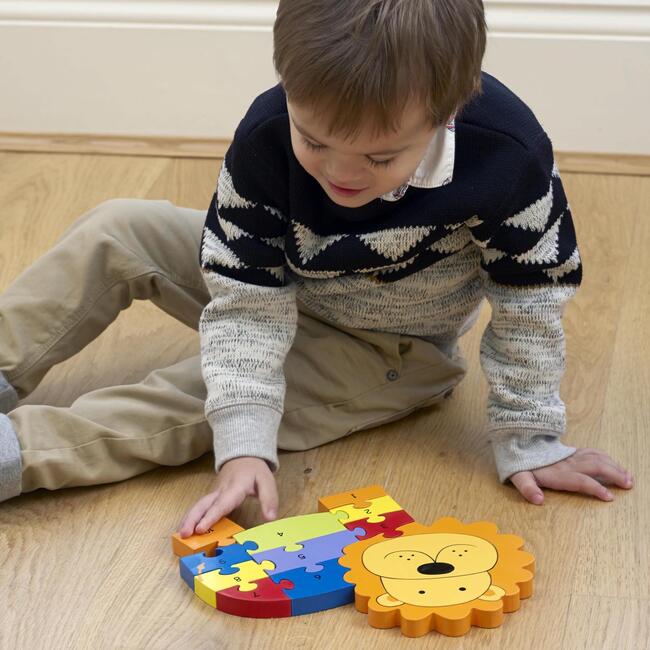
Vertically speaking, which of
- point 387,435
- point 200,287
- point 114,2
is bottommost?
point 387,435

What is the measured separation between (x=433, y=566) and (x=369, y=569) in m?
0.05

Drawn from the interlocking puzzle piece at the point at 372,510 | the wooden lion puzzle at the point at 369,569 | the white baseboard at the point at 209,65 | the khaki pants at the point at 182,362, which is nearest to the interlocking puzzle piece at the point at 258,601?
the wooden lion puzzle at the point at 369,569

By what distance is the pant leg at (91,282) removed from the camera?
3.54 ft

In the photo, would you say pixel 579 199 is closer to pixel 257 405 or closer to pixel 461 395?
pixel 461 395

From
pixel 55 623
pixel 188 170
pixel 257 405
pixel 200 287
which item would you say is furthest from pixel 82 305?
pixel 188 170

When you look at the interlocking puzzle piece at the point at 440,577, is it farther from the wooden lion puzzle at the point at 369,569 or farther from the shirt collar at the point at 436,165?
the shirt collar at the point at 436,165

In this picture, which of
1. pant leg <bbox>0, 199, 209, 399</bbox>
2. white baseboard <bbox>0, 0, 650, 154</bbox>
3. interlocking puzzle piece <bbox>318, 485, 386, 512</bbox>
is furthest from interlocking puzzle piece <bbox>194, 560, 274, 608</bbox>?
white baseboard <bbox>0, 0, 650, 154</bbox>

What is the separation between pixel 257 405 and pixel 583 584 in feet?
1.01

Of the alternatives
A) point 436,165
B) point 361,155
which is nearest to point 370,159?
point 361,155

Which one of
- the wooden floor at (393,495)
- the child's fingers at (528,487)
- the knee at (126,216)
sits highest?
the knee at (126,216)

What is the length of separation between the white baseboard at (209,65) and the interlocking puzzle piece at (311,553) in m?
0.97

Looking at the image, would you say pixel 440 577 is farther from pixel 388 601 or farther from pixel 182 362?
pixel 182 362

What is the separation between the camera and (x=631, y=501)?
0.99m

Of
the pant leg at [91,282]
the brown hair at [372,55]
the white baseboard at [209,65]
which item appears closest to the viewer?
the brown hair at [372,55]
